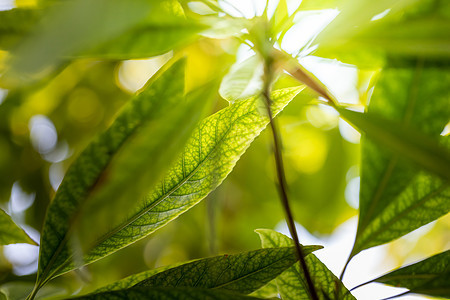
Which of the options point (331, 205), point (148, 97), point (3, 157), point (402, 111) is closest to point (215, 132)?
point (148, 97)

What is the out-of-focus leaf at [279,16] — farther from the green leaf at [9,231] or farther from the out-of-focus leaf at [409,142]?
the green leaf at [9,231]

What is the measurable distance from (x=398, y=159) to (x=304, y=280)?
0.57ft

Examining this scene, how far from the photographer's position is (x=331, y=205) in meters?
1.31

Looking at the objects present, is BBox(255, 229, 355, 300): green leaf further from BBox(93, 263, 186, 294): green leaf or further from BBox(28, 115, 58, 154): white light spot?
BBox(28, 115, 58, 154): white light spot

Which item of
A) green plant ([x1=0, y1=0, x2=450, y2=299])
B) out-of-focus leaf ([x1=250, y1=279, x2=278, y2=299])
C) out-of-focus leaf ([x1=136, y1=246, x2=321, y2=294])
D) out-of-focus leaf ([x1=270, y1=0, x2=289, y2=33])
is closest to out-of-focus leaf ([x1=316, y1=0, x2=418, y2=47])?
green plant ([x1=0, y1=0, x2=450, y2=299])

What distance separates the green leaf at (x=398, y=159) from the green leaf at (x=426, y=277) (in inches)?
1.6

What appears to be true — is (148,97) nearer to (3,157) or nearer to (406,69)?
(406,69)

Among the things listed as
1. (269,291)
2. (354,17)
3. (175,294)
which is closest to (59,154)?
(269,291)

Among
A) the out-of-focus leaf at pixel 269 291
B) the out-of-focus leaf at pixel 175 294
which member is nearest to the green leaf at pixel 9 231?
the out-of-focus leaf at pixel 175 294

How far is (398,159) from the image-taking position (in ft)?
1.73

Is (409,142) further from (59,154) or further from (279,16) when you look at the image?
(59,154)

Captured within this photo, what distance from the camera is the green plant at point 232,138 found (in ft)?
1.15

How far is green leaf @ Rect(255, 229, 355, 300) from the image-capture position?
20.5 inches

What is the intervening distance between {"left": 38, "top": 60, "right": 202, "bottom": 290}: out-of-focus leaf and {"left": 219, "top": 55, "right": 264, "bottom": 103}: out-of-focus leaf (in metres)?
0.06
